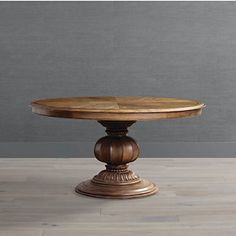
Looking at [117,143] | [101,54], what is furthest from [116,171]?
[101,54]

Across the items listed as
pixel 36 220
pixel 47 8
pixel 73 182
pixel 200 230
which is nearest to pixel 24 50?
pixel 47 8

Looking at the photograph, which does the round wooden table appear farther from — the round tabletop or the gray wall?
the gray wall

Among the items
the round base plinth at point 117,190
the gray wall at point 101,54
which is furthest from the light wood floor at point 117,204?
the gray wall at point 101,54

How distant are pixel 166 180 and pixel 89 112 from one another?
87cm

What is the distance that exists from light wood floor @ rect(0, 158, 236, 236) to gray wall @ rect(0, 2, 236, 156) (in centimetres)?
41

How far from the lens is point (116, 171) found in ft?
10.0

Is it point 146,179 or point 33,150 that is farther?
point 33,150

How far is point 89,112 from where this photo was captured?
2682 millimetres

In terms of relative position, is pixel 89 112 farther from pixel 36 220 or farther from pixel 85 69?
pixel 85 69

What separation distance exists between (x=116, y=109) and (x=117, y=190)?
46 cm

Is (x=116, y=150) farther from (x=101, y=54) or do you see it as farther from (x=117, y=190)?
(x=101, y=54)

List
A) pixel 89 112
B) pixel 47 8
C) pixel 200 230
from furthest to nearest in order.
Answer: pixel 47 8 < pixel 89 112 < pixel 200 230

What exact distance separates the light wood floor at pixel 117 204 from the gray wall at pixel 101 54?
41 cm

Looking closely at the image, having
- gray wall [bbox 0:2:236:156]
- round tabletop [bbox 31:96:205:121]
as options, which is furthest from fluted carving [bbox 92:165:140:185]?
gray wall [bbox 0:2:236:156]
